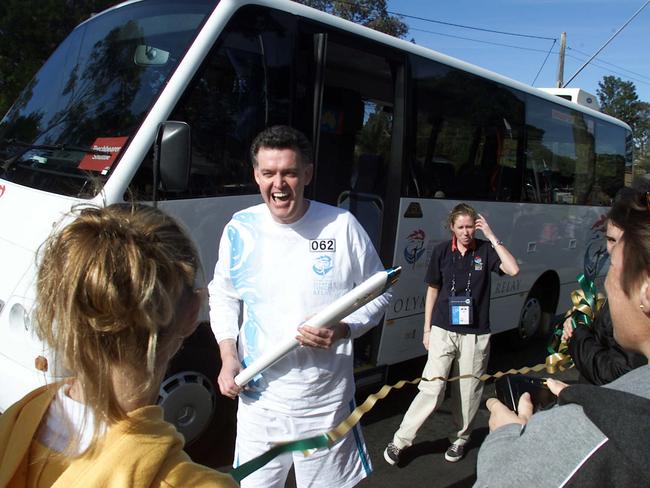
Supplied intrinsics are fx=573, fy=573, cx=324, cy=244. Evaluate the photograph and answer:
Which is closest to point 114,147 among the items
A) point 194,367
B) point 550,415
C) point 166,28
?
point 166,28

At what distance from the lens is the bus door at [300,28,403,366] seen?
469 cm

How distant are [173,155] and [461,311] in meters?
2.27

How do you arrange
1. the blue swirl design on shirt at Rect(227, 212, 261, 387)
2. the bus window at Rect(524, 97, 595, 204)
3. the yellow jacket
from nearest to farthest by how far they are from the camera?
the yellow jacket, the blue swirl design on shirt at Rect(227, 212, 261, 387), the bus window at Rect(524, 97, 595, 204)

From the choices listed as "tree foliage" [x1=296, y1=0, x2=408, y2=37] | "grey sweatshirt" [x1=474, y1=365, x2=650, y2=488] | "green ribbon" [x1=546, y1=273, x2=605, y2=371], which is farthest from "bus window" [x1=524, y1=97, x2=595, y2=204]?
"tree foliage" [x1=296, y1=0, x2=408, y2=37]

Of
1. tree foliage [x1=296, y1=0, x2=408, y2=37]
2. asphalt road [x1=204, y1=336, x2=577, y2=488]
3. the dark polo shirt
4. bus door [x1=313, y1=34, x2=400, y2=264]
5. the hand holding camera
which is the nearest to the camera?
the hand holding camera

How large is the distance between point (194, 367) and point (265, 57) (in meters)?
2.06

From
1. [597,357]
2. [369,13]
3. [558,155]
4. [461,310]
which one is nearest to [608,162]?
[558,155]

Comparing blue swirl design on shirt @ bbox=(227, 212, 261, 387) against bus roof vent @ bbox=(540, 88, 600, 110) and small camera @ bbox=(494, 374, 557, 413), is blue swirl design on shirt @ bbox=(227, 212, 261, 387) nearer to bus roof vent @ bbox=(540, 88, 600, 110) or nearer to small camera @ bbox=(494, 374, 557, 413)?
small camera @ bbox=(494, 374, 557, 413)

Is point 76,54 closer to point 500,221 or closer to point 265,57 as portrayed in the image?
point 265,57

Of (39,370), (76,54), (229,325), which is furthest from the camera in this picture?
(76,54)

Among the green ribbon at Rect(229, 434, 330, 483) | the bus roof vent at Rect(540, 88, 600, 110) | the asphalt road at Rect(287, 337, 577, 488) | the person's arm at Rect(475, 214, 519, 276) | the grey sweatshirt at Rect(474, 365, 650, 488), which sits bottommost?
the asphalt road at Rect(287, 337, 577, 488)

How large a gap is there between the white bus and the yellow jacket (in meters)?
1.41

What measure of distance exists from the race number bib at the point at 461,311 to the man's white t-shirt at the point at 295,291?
1653 millimetres

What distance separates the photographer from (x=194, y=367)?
3568 mm
